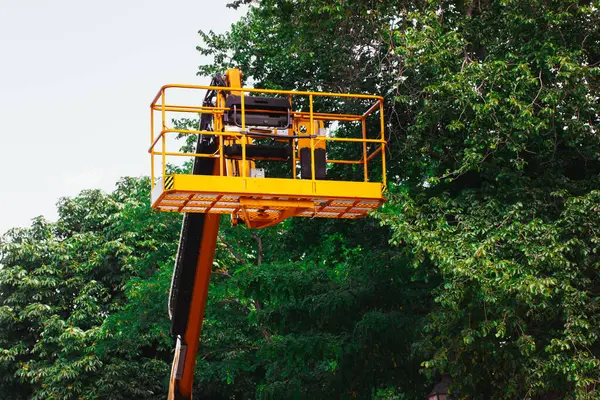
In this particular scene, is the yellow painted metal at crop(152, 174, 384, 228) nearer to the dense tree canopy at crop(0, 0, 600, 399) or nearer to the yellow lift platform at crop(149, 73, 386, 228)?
the yellow lift platform at crop(149, 73, 386, 228)

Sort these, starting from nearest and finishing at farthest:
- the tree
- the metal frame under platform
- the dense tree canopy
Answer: the metal frame under platform → the tree → the dense tree canopy

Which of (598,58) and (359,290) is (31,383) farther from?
(598,58)

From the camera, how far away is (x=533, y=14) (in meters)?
13.7

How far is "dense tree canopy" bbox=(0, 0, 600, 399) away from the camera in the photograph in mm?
12562

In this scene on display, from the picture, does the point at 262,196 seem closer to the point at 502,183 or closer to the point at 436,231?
the point at 436,231

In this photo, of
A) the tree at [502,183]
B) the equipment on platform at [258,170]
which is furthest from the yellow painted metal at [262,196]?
the tree at [502,183]

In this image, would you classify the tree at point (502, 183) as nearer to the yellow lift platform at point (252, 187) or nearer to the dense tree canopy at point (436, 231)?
the dense tree canopy at point (436, 231)

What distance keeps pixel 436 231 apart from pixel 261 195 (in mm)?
5297

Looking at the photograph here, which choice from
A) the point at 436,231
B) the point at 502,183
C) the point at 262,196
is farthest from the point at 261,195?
the point at 502,183

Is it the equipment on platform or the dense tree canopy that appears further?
the dense tree canopy

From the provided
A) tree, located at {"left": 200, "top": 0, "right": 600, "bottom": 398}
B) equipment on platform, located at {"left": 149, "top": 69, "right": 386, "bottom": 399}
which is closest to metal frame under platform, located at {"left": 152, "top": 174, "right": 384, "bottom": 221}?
equipment on platform, located at {"left": 149, "top": 69, "right": 386, "bottom": 399}

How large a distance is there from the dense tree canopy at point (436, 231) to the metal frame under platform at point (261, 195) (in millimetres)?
3937

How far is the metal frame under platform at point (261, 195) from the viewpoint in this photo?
8195 millimetres

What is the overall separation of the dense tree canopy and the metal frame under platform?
3.94m
